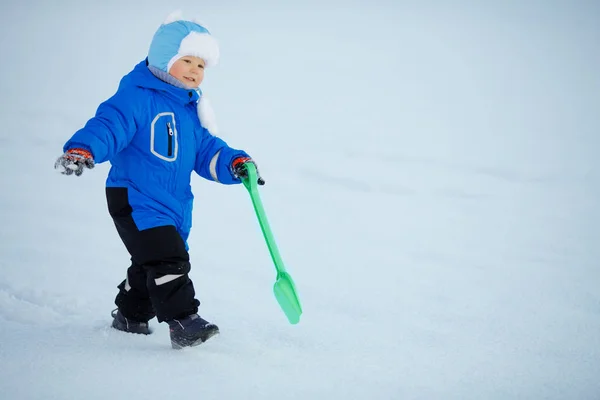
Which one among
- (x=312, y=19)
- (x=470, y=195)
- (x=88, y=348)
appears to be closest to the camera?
(x=88, y=348)

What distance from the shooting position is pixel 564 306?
2.72 meters

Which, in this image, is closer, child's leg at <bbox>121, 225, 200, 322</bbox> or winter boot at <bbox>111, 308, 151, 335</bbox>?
child's leg at <bbox>121, 225, 200, 322</bbox>

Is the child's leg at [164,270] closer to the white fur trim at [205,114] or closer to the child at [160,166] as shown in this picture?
the child at [160,166]

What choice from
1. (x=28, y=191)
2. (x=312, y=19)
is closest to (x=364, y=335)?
(x=28, y=191)

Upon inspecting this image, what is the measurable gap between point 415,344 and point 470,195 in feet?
9.25

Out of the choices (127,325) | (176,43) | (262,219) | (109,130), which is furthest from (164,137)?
(127,325)

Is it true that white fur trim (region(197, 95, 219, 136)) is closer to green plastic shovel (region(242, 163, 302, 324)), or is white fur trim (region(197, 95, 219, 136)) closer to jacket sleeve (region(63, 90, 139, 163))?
jacket sleeve (region(63, 90, 139, 163))

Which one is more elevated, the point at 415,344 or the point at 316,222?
the point at 316,222

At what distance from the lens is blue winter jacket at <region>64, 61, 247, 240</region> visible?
195 cm

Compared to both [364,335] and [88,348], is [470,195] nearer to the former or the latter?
[364,335]

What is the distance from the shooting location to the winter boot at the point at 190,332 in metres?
1.92

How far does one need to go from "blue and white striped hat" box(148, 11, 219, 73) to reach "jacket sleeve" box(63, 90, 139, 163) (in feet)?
0.59

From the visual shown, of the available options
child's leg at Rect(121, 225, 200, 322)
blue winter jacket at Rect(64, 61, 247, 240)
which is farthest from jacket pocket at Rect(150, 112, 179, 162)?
child's leg at Rect(121, 225, 200, 322)

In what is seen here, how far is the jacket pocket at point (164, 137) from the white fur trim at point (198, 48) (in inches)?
8.0
